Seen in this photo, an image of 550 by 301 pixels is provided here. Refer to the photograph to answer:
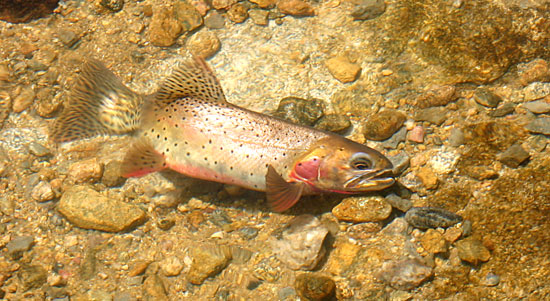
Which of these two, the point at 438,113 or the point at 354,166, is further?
the point at 438,113

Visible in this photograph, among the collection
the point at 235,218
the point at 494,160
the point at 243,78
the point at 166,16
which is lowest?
the point at 235,218

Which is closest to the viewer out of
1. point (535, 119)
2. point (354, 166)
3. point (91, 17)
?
point (354, 166)

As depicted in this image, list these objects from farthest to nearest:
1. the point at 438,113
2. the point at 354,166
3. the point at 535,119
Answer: the point at 438,113, the point at 535,119, the point at 354,166

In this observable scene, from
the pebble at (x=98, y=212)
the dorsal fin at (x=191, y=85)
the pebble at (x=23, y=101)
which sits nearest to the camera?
the pebble at (x=98, y=212)

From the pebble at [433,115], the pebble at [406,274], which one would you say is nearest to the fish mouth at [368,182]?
the pebble at [406,274]

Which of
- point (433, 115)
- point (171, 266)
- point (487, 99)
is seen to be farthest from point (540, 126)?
point (171, 266)

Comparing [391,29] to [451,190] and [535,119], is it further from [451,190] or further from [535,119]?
[451,190]

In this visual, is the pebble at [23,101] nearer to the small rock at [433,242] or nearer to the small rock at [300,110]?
the small rock at [300,110]

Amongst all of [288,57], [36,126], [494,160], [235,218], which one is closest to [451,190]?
[494,160]

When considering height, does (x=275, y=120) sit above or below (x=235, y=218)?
above
